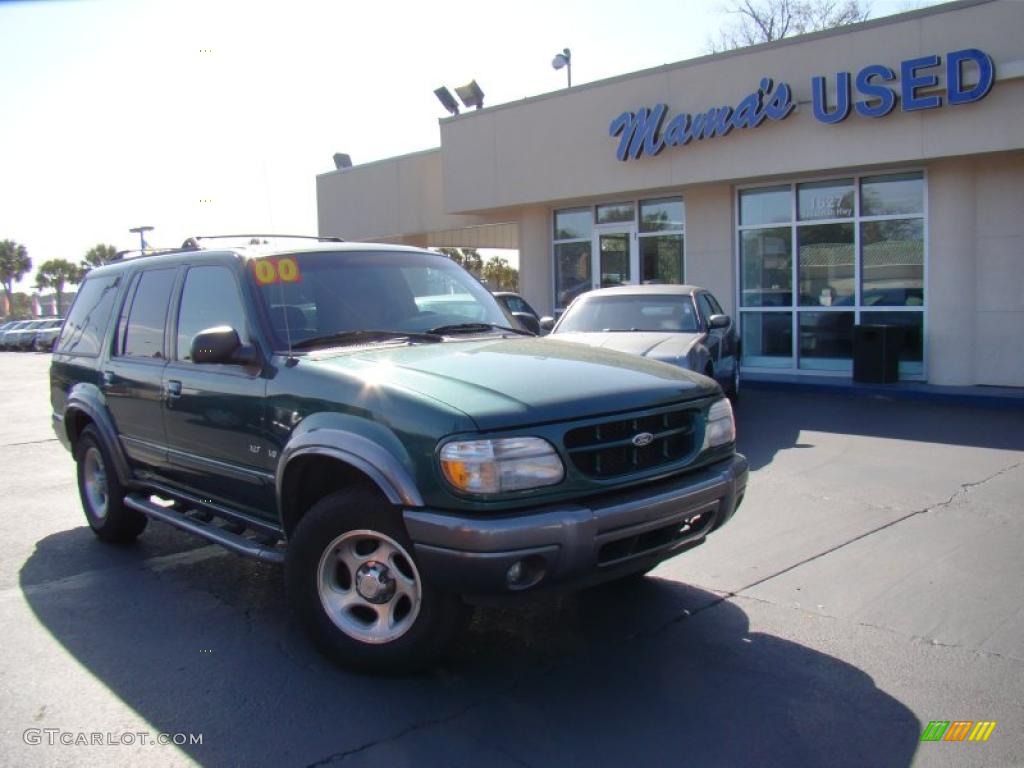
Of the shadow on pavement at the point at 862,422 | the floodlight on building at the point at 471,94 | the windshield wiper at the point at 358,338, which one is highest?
the floodlight on building at the point at 471,94

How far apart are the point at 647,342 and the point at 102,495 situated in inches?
217

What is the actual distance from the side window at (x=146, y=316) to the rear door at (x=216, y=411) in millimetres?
221

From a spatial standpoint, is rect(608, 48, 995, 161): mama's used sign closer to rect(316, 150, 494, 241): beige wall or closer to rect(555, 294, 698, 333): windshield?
rect(555, 294, 698, 333): windshield

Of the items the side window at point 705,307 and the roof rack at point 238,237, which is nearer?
the roof rack at point 238,237

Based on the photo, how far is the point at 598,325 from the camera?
10.4 meters

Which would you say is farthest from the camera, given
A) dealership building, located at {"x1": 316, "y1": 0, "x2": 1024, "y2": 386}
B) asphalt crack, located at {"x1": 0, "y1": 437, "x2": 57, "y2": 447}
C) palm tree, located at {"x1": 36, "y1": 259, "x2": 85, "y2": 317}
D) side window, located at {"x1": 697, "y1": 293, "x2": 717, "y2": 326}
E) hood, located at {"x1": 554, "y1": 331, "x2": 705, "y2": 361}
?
palm tree, located at {"x1": 36, "y1": 259, "x2": 85, "y2": 317}

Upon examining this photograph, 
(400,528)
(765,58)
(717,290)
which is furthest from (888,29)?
(400,528)

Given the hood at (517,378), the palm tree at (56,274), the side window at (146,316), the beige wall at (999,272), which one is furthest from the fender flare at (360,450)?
the palm tree at (56,274)

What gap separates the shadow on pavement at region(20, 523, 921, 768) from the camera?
10.7 feet

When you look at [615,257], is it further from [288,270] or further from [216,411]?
[216,411]

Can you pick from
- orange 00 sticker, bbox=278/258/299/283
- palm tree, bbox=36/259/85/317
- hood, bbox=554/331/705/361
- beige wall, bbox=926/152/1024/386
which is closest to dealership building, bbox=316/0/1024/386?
beige wall, bbox=926/152/1024/386

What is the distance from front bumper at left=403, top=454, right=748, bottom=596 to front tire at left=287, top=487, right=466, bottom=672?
0.24m

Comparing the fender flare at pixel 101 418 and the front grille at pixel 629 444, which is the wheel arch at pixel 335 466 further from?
the fender flare at pixel 101 418

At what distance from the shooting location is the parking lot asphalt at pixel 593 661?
331 centimetres
